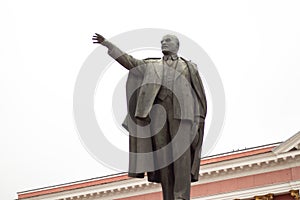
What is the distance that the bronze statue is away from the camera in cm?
614

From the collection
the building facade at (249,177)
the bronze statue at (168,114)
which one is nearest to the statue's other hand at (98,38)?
the bronze statue at (168,114)

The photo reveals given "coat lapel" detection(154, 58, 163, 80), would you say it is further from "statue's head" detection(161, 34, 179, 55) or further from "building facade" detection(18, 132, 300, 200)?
"building facade" detection(18, 132, 300, 200)

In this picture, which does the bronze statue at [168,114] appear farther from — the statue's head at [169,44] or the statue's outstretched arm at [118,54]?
the statue's head at [169,44]

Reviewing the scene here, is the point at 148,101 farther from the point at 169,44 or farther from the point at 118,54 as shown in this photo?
the point at 169,44

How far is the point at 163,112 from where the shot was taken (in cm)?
625

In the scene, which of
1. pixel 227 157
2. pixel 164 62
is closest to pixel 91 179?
pixel 227 157

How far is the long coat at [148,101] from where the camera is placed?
6.16m

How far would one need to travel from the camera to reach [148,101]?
619 centimetres

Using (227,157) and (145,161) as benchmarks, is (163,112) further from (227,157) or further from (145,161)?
(227,157)

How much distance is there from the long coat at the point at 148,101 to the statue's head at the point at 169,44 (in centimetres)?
13

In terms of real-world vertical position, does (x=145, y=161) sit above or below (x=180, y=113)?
below

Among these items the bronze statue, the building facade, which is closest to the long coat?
the bronze statue

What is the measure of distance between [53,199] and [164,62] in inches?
1225

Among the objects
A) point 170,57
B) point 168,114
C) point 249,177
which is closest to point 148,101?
point 168,114
